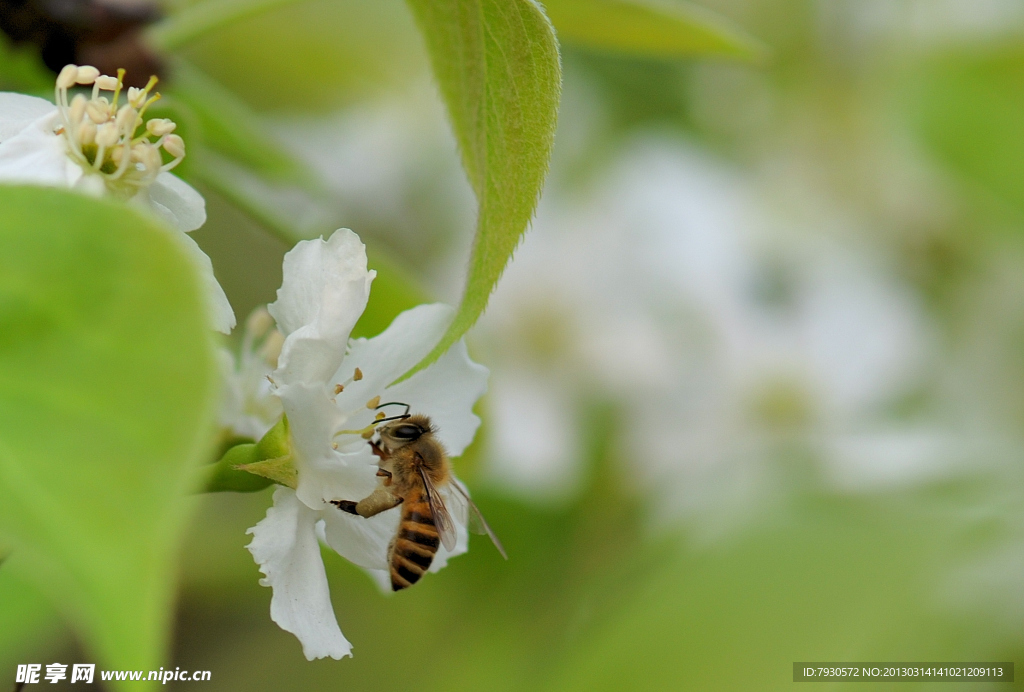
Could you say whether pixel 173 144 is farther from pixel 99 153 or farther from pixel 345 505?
pixel 345 505

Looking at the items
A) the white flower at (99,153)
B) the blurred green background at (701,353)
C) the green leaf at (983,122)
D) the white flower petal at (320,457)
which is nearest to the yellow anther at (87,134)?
the white flower at (99,153)

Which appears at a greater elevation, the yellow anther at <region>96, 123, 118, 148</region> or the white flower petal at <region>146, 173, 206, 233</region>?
the yellow anther at <region>96, 123, 118, 148</region>

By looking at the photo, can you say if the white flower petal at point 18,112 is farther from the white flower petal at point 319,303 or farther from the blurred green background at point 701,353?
the blurred green background at point 701,353

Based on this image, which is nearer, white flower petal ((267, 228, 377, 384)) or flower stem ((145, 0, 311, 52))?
white flower petal ((267, 228, 377, 384))

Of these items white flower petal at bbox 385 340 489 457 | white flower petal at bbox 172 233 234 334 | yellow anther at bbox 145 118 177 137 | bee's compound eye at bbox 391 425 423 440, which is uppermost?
yellow anther at bbox 145 118 177 137

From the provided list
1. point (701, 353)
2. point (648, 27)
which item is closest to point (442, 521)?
point (648, 27)

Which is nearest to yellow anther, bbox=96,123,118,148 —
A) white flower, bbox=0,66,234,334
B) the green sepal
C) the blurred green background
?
white flower, bbox=0,66,234,334

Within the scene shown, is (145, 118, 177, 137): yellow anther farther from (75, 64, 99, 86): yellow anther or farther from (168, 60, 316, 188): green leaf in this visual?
(168, 60, 316, 188): green leaf
